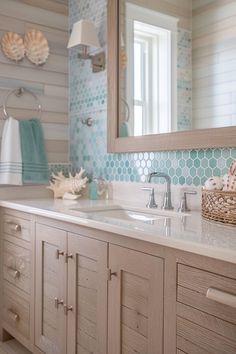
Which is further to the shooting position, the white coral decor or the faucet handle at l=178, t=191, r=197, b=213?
the white coral decor

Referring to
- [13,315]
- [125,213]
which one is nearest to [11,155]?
[125,213]

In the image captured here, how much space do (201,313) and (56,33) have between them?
2.07 meters

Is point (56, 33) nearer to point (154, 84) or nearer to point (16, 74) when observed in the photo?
point (16, 74)

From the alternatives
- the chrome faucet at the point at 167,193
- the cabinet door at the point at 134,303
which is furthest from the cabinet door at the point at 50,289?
the chrome faucet at the point at 167,193

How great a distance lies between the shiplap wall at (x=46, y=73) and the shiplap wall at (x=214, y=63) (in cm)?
112

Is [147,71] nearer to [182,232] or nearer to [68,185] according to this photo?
[68,185]

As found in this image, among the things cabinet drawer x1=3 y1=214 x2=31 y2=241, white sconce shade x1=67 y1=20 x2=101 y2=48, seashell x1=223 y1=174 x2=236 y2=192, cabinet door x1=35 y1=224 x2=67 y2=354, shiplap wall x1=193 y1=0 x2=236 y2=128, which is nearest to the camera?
seashell x1=223 y1=174 x2=236 y2=192

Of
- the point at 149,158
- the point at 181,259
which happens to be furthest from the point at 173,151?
the point at 181,259

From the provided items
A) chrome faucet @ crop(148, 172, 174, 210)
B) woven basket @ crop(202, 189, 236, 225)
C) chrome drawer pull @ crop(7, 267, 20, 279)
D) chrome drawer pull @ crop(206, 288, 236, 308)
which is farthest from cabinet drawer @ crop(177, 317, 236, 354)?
chrome drawer pull @ crop(7, 267, 20, 279)

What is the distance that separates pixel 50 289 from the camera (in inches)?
69.4

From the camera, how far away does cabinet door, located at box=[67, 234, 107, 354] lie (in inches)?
55.5

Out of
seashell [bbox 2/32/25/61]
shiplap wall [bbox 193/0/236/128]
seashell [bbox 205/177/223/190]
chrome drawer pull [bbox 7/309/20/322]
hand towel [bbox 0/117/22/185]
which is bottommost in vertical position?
chrome drawer pull [bbox 7/309/20/322]

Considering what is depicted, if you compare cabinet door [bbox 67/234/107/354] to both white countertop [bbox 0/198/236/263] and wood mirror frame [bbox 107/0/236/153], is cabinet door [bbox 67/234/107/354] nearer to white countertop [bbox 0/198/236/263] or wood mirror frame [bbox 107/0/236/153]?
white countertop [bbox 0/198/236/263]

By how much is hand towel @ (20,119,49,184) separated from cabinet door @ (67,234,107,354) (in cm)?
82
